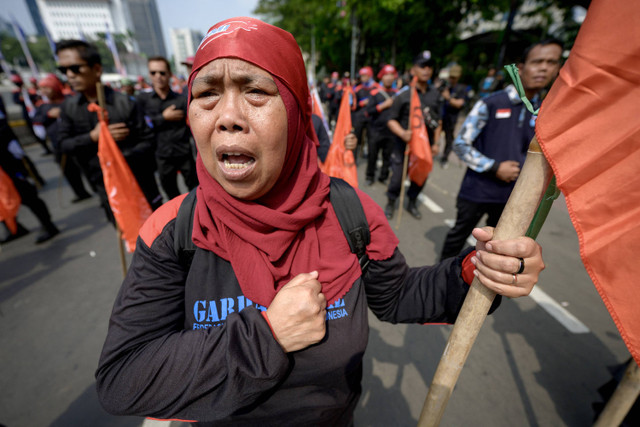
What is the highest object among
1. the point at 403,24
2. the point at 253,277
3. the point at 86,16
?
the point at 86,16

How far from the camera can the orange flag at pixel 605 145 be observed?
56cm

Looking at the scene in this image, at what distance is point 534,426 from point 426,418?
159cm

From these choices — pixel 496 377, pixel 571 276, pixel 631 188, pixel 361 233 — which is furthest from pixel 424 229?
pixel 631 188

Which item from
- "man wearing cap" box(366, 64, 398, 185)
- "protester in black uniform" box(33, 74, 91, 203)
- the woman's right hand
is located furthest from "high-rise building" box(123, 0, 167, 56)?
the woman's right hand

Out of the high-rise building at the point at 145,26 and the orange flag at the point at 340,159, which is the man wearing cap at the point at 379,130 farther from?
the high-rise building at the point at 145,26

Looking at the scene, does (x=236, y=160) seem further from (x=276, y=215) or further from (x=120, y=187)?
(x=120, y=187)

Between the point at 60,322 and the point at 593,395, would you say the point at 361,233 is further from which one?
the point at 60,322

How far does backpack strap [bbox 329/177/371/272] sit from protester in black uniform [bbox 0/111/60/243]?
493cm

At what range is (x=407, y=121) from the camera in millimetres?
4559

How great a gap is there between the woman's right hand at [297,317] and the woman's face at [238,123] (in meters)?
0.35

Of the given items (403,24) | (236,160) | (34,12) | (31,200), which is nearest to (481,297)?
(236,160)

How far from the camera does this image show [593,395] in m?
2.09

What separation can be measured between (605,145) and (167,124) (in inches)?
184

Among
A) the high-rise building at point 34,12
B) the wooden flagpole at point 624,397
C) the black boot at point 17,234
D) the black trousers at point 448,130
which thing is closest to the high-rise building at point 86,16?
the high-rise building at point 34,12
